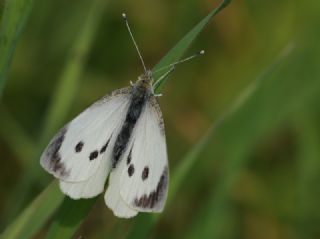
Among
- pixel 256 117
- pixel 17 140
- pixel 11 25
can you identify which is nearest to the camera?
pixel 11 25

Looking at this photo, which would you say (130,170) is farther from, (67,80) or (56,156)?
(67,80)

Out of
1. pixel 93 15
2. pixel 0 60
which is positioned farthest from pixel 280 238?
pixel 0 60

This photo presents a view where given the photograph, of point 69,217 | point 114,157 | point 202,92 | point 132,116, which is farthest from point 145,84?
point 202,92

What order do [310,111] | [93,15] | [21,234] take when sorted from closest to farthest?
[21,234] → [93,15] → [310,111]

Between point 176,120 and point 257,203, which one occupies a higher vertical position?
point 176,120

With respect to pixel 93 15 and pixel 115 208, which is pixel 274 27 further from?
pixel 115 208

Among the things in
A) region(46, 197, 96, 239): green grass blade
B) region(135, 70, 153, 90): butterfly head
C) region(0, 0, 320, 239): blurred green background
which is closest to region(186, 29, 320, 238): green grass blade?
region(0, 0, 320, 239): blurred green background

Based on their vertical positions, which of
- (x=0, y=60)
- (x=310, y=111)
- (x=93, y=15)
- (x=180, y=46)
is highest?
(x=93, y=15)
